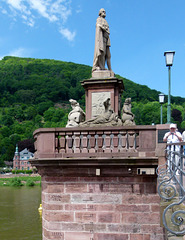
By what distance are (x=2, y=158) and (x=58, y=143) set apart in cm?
11534

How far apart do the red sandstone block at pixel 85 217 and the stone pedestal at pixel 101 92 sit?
177 inches

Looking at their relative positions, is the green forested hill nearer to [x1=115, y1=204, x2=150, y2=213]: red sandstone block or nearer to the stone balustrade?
the stone balustrade

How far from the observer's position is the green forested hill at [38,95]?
140000mm

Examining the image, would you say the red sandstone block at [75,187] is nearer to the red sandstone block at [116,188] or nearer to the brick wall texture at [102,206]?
the brick wall texture at [102,206]

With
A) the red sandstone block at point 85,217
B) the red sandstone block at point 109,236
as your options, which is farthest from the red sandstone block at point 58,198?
the red sandstone block at point 109,236

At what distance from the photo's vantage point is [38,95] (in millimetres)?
181500

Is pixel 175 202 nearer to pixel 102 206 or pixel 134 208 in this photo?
pixel 134 208

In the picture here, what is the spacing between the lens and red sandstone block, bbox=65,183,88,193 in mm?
8422

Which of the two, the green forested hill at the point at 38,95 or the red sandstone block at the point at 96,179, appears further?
the green forested hill at the point at 38,95

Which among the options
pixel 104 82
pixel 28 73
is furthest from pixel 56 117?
pixel 104 82

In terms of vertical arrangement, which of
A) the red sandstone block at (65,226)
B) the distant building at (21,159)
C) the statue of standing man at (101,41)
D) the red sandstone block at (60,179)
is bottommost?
the distant building at (21,159)

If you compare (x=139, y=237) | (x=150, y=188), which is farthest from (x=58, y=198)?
(x=150, y=188)

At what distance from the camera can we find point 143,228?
26.5 feet

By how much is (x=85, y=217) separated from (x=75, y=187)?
31.3 inches
